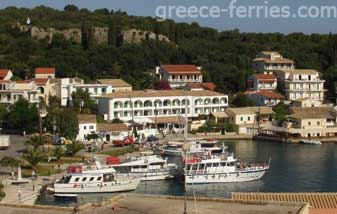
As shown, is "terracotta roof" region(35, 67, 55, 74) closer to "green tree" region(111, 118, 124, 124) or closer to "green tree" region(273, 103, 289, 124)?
"green tree" region(111, 118, 124, 124)

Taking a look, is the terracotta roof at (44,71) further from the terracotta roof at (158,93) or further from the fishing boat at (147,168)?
the fishing boat at (147,168)

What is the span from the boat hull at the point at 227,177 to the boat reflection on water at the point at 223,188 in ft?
0.52

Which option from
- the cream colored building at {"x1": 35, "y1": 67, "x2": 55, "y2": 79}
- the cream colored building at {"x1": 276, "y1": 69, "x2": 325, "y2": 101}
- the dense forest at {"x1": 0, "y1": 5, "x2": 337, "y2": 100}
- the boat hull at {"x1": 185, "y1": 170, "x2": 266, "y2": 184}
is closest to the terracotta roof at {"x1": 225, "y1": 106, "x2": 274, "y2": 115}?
the cream colored building at {"x1": 276, "y1": 69, "x2": 325, "y2": 101}

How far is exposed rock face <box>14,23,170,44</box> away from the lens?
4569cm

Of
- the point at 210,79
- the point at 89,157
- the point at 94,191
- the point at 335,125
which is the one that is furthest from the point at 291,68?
the point at 94,191

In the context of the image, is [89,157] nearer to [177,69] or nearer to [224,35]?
[177,69]

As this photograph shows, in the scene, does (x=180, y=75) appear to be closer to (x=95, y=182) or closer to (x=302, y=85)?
(x=302, y=85)

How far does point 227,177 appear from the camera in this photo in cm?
2027

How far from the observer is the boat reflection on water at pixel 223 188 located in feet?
61.7

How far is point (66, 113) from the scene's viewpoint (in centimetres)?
2697

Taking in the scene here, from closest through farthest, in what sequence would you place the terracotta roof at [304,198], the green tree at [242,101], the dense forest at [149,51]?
1. the terracotta roof at [304,198]
2. the green tree at [242,101]
3. the dense forest at [149,51]

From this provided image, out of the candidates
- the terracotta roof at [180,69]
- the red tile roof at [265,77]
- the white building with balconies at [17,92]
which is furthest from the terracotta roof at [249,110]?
the white building with balconies at [17,92]

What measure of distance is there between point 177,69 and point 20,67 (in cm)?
868

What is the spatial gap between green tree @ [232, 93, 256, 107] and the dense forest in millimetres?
3186
